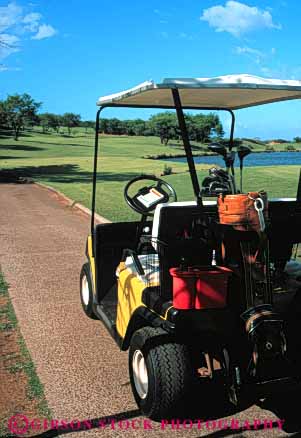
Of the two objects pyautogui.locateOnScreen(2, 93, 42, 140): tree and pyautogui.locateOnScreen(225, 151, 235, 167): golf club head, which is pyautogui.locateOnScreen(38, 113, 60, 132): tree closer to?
pyautogui.locateOnScreen(2, 93, 42, 140): tree

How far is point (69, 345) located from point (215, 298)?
1807 millimetres

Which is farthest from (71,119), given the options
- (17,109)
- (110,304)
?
(110,304)

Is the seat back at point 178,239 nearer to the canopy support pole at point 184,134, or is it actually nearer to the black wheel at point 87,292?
the canopy support pole at point 184,134

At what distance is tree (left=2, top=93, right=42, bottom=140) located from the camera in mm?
79750

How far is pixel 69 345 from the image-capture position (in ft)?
13.5

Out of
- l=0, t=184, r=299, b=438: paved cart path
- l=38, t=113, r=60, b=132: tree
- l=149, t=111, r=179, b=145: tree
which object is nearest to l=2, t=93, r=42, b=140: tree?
l=38, t=113, r=60, b=132: tree

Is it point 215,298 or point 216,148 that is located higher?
point 216,148

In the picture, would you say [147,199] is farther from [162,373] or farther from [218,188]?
[162,373]

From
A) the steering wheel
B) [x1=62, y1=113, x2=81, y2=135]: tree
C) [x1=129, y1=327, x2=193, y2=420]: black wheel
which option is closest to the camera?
[x1=129, y1=327, x2=193, y2=420]: black wheel

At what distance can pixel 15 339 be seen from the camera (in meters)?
4.22

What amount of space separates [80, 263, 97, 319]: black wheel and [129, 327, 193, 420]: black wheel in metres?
1.62

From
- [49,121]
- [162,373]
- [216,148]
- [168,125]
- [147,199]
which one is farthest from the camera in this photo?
[49,121]

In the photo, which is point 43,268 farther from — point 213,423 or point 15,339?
point 213,423

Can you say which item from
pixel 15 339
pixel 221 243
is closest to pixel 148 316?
pixel 221 243
